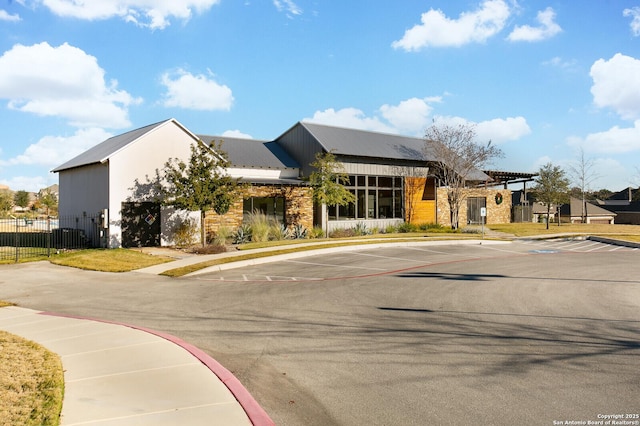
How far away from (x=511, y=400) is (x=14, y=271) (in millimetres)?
17221

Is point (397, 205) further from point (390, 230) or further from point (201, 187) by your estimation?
point (201, 187)

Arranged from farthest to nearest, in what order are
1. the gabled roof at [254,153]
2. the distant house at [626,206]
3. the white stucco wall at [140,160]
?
1. the distant house at [626,206]
2. the gabled roof at [254,153]
3. the white stucco wall at [140,160]

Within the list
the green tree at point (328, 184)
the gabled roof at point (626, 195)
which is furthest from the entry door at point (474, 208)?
the gabled roof at point (626, 195)

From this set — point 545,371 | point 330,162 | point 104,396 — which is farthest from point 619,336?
point 330,162

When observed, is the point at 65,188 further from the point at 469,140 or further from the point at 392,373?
the point at 469,140

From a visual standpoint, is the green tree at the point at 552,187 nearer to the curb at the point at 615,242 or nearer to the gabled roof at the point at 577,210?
the curb at the point at 615,242

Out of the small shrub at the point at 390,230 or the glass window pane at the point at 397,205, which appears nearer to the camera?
the small shrub at the point at 390,230

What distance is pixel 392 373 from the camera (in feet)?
18.6

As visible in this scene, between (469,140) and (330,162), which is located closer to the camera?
(330,162)

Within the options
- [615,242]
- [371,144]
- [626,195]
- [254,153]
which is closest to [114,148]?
[254,153]

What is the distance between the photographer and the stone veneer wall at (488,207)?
3512 centimetres

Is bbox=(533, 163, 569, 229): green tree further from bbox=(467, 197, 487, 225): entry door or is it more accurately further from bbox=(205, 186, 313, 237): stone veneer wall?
bbox=(205, 186, 313, 237): stone veneer wall

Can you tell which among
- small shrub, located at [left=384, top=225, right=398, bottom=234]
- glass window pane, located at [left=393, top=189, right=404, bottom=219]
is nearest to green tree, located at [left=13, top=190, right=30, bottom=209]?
glass window pane, located at [left=393, top=189, right=404, bottom=219]

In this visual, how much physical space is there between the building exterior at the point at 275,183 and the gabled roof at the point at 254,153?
0.08 meters
